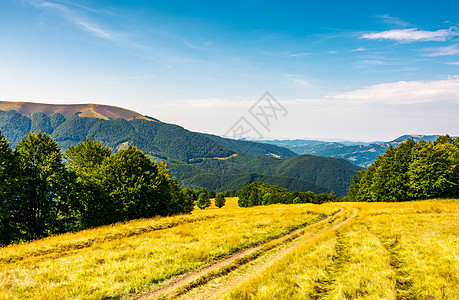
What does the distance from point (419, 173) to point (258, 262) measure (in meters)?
48.6

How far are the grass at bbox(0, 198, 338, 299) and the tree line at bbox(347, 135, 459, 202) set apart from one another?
4075 cm

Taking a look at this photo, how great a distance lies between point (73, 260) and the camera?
11422 mm

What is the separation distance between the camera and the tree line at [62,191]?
2047cm

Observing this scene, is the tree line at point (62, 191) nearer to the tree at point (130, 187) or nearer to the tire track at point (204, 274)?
the tree at point (130, 187)

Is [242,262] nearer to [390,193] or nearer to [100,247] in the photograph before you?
[100,247]

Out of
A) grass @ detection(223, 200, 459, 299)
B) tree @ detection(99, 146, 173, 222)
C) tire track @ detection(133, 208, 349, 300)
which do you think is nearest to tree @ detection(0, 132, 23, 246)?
tree @ detection(99, 146, 173, 222)

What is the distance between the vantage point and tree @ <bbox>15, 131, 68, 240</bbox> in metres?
21.9

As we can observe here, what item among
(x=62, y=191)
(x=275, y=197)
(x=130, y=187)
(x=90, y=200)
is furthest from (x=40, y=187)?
(x=275, y=197)

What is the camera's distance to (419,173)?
41.8m

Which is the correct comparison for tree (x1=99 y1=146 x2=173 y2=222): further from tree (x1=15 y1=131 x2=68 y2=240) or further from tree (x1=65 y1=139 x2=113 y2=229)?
tree (x1=15 y1=131 x2=68 y2=240)

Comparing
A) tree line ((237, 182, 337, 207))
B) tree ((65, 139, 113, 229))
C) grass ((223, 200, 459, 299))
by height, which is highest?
grass ((223, 200, 459, 299))

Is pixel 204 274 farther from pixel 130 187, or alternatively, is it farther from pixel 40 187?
pixel 40 187

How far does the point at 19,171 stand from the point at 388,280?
31.1 metres

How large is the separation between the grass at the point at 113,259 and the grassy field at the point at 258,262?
47mm
